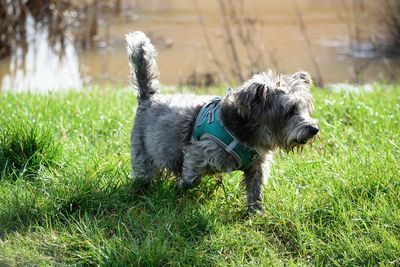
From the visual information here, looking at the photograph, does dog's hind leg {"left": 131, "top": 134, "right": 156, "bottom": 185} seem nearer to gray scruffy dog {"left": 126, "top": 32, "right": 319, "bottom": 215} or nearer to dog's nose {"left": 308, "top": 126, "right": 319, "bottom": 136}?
gray scruffy dog {"left": 126, "top": 32, "right": 319, "bottom": 215}

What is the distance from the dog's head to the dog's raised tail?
94 cm

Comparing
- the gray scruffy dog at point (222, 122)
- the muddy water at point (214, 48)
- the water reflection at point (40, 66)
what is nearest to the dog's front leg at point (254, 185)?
the gray scruffy dog at point (222, 122)

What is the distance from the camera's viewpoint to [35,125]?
217 inches

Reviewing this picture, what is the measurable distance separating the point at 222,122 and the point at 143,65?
95cm

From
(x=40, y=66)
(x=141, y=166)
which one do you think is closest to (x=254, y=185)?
(x=141, y=166)

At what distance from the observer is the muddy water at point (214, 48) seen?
11031 mm

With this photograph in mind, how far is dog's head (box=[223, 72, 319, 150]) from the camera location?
177 inches

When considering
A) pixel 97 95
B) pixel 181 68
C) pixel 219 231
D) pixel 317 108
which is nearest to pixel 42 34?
pixel 181 68

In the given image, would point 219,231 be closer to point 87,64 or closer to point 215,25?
point 87,64

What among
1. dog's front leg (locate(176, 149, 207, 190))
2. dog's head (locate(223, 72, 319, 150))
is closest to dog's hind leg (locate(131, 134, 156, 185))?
dog's front leg (locate(176, 149, 207, 190))

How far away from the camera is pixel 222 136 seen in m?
4.71

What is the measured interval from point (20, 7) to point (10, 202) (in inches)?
306

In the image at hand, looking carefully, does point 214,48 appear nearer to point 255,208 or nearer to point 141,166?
point 141,166

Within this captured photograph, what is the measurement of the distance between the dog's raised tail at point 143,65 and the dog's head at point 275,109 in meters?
0.94
